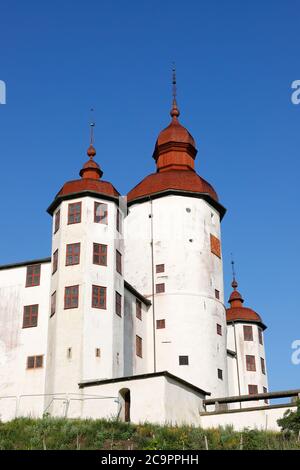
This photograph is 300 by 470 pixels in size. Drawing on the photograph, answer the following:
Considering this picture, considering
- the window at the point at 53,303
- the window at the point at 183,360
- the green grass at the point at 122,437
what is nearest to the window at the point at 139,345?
the window at the point at 183,360

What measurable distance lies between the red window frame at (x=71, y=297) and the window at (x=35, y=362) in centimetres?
329

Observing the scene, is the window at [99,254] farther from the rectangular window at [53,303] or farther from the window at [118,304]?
the rectangular window at [53,303]

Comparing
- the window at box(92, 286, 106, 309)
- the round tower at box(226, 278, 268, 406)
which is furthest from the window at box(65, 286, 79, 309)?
the round tower at box(226, 278, 268, 406)

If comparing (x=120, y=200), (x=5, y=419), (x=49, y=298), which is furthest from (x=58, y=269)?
(x=5, y=419)

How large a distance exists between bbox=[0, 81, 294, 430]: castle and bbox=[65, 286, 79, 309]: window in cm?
7

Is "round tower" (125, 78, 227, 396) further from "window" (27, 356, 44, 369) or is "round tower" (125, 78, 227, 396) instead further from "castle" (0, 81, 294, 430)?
"window" (27, 356, 44, 369)

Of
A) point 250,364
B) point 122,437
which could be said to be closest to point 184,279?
point 250,364

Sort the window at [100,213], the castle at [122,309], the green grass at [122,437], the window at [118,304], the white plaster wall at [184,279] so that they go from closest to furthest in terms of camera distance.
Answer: the green grass at [122,437], the castle at [122,309], the window at [118,304], the window at [100,213], the white plaster wall at [184,279]

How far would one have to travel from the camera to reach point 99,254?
41750 mm

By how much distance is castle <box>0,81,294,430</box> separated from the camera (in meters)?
37.8

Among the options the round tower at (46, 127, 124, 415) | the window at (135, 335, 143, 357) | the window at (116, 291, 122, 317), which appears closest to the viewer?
the round tower at (46, 127, 124, 415)

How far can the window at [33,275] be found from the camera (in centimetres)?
4300

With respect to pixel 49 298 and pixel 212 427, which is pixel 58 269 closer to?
pixel 49 298

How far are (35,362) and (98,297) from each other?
501 centimetres
